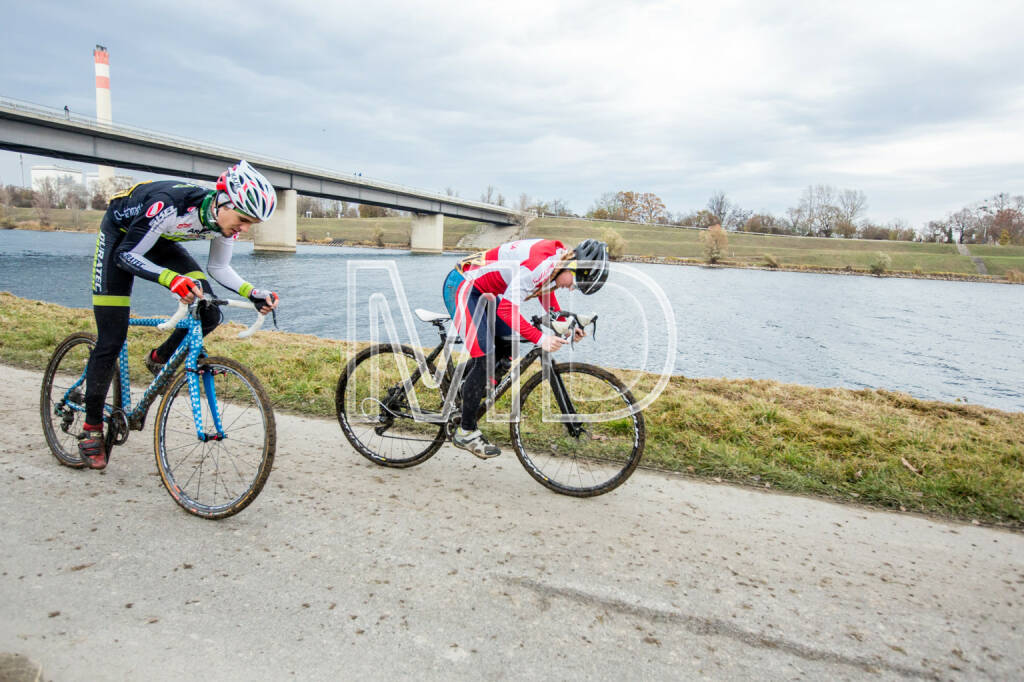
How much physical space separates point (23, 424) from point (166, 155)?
4156cm

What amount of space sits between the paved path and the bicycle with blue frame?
0.18 metres

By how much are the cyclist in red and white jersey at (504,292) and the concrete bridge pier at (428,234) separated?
213 ft

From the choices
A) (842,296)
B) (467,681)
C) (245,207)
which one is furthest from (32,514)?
(842,296)

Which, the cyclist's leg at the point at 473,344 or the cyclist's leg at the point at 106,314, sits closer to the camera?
the cyclist's leg at the point at 106,314

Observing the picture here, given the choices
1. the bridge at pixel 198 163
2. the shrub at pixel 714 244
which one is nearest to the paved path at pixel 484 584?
the bridge at pixel 198 163

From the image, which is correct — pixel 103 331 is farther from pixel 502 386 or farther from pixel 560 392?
pixel 560 392

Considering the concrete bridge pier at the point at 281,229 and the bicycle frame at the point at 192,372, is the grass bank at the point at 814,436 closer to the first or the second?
the bicycle frame at the point at 192,372

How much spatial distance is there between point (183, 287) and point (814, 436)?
18.2ft

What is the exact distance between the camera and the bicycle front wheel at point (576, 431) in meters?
4.17

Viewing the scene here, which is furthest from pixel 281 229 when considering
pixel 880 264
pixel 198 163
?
pixel 880 264

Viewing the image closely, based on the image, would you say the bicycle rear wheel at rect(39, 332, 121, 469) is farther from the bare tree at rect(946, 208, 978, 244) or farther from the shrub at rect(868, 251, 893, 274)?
the bare tree at rect(946, 208, 978, 244)

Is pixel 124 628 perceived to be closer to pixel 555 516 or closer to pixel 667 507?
pixel 555 516

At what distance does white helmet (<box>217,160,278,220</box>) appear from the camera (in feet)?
12.0

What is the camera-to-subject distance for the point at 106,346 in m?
4.06
